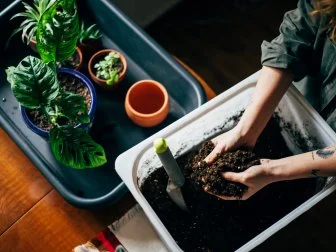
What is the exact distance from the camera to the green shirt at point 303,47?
2.72 ft

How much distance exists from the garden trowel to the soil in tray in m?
0.03

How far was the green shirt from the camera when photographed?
0.83m

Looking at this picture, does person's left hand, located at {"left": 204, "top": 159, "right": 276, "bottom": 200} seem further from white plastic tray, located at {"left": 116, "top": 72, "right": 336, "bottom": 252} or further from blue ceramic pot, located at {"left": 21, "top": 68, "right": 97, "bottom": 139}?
blue ceramic pot, located at {"left": 21, "top": 68, "right": 97, "bottom": 139}

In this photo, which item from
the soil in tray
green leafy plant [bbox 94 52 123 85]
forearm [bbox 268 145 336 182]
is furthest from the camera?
green leafy plant [bbox 94 52 123 85]

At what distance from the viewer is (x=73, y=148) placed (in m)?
0.88

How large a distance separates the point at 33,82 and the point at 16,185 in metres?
0.28

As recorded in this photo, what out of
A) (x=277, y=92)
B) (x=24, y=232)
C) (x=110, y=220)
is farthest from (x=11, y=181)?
(x=277, y=92)

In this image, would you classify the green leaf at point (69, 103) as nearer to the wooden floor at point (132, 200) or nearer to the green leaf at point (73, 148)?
the green leaf at point (73, 148)

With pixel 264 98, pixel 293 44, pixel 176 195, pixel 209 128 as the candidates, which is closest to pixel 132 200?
pixel 176 195

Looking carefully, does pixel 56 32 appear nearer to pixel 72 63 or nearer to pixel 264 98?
pixel 72 63

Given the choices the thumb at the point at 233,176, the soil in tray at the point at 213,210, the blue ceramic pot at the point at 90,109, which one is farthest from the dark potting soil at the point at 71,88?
the thumb at the point at 233,176

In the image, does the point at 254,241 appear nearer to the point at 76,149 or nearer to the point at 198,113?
the point at 198,113

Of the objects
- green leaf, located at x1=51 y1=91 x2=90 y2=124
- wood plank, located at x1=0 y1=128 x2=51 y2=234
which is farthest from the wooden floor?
green leaf, located at x1=51 y1=91 x2=90 y2=124

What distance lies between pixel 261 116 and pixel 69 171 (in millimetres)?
455
